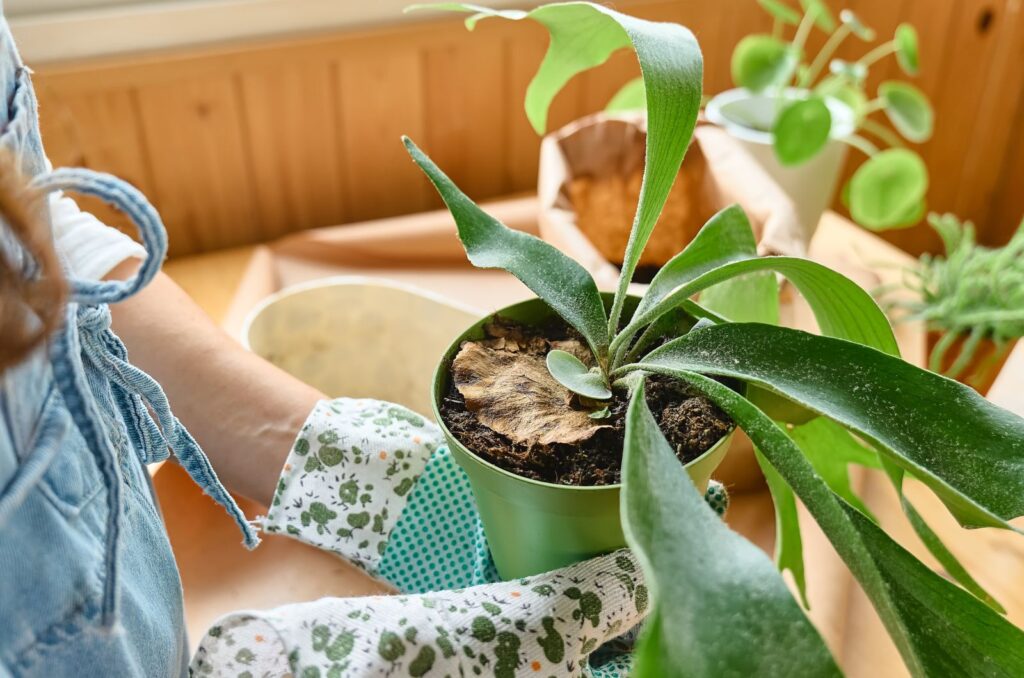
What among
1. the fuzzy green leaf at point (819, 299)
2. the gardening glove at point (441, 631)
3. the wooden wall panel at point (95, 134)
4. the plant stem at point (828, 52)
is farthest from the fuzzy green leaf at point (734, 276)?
the plant stem at point (828, 52)

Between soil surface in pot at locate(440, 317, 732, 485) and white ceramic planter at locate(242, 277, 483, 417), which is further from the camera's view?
white ceramic planter at locate(242, 277, 483, 417)

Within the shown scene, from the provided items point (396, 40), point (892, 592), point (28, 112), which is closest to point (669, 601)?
point (892, 592)

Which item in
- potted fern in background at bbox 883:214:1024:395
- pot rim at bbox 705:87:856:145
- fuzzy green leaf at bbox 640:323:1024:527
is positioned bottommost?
potted fern in background at bbox 883:214:1024:395

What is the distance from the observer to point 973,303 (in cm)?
92

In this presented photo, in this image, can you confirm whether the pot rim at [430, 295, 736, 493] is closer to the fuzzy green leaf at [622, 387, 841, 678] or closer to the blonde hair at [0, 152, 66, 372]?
the fuzzy green leaf at [622, 387, 841, 678]

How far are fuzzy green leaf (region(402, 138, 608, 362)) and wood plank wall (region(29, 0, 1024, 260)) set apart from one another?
54cm

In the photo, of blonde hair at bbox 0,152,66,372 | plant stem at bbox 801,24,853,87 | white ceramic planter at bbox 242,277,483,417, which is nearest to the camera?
blonde hair at bbox 0,152,66,372

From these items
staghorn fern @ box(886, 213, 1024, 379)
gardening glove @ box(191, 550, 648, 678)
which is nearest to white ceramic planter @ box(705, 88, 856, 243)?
staghorn fern @ box(886, 213, 1024, 379)

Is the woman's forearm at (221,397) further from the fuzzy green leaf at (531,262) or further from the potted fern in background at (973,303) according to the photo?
the potted fern in background at (973,303)

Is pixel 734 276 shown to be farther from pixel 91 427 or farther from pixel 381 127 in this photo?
pixel 381 127

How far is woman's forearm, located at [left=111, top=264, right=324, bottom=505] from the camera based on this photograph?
61 cm

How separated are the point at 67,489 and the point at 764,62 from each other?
92 cm

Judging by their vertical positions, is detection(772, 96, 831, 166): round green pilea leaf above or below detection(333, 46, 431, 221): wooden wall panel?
above

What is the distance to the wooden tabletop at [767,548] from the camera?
0.64 metres
